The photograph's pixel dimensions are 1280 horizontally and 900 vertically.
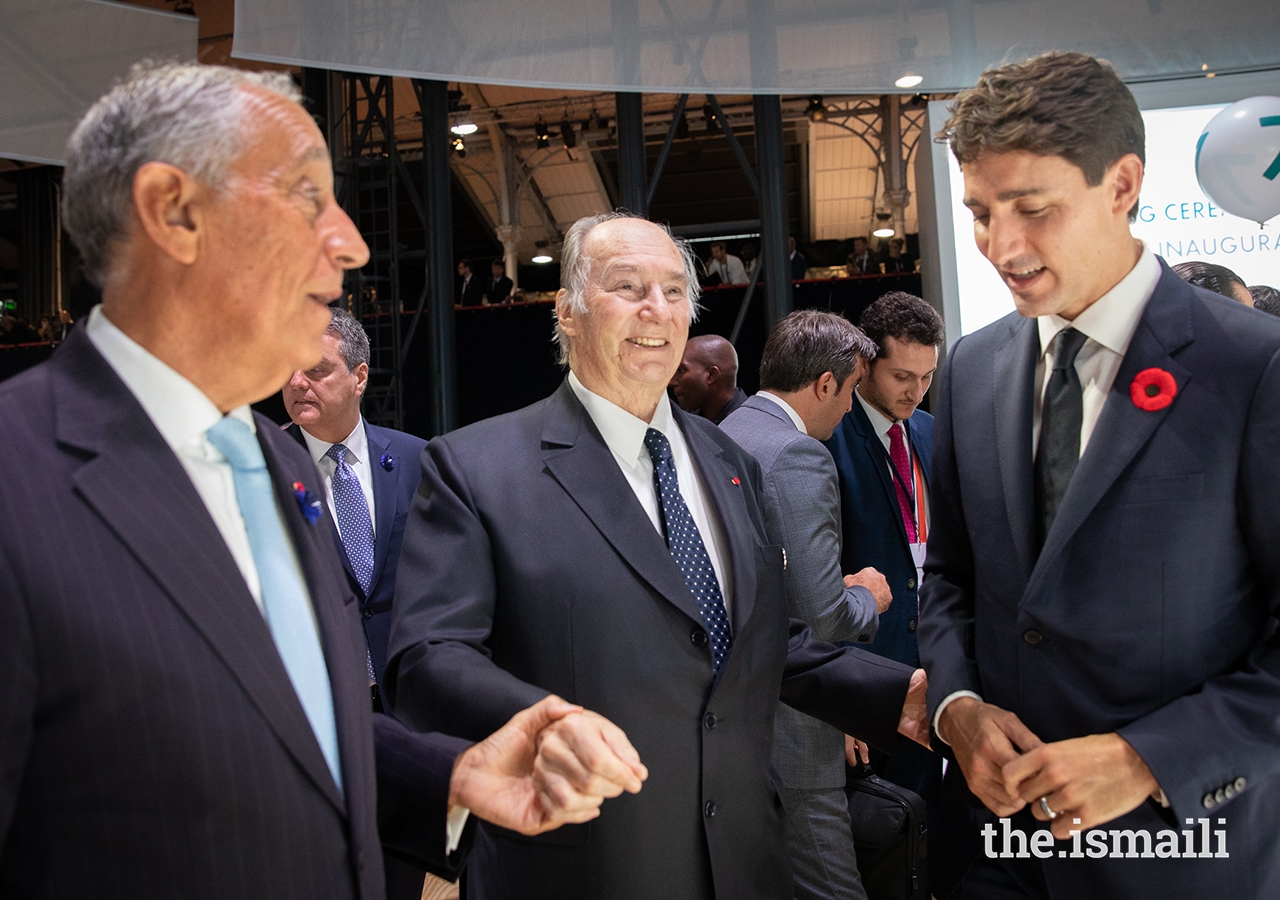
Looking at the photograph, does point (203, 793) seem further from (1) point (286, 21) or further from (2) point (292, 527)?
(1) point (286, 21)

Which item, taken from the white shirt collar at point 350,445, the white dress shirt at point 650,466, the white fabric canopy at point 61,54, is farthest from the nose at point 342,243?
the white fabric canopy at point 61,54

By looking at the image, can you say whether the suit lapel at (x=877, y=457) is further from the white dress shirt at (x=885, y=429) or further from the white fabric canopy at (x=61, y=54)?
the white fabric canopy at (x=61, y=54)

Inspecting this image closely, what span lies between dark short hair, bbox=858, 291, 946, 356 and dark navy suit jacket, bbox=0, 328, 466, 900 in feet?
9.75

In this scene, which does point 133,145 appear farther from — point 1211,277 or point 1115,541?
point 1211,277

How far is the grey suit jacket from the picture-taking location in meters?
2.52

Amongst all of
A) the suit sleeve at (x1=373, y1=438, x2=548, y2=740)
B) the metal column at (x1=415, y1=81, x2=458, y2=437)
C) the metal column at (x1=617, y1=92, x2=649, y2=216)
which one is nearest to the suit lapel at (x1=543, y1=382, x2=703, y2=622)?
the suit sleeve at (x1=373, y1=438, x2=548, y2=740)

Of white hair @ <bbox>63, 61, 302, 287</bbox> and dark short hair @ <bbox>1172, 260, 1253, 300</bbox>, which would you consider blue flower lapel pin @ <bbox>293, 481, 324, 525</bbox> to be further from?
dark short hair @ <bbox>1172, 260, 1253, 300</bbox>

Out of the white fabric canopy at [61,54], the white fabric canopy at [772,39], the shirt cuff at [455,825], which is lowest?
the shirt cuff at [455,825]

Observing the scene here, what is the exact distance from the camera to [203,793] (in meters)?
0.94

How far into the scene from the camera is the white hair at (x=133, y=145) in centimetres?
104

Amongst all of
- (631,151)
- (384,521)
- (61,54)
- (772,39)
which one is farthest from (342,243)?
(631,151)

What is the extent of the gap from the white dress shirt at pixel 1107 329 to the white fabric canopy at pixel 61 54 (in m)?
4.88

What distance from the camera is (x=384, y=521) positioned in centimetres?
306

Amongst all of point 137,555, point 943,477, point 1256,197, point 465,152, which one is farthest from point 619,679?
point 465,152
